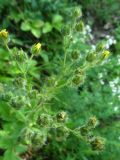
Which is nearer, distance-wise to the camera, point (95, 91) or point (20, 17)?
point (95, 91)

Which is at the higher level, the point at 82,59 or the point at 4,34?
the point at 82,59

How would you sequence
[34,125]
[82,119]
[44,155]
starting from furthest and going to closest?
[44,155] < [82,119] < [34,125]

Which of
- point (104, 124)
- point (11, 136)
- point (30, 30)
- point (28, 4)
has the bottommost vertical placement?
point (11, 136)

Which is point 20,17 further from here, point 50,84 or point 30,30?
point 50,84

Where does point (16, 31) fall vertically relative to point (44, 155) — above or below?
above

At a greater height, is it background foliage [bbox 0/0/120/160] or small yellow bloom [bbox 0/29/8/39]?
background foliage [bbox 0/0/120/160]

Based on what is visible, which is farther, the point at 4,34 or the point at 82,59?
the point at 82,59

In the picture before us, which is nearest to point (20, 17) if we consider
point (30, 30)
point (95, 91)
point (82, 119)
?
point (30, 30)

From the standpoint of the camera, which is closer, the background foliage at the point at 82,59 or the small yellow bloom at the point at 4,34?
the small yellow bloom at the point at 4,34

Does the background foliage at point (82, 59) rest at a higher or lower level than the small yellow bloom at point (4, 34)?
higher

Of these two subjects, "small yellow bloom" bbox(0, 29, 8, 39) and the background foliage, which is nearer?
"small yellow bloom" bbox(0, 29, 8, 39)

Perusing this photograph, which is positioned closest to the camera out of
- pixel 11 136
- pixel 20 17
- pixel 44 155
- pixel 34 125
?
pixel 11 136
